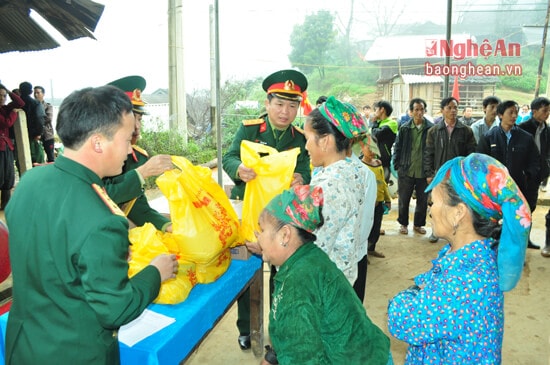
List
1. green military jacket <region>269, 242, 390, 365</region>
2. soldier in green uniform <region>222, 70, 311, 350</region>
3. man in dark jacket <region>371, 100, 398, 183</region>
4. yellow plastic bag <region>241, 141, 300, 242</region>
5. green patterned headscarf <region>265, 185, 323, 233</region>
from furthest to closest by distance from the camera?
man in dark jacket <region>371, 100, 398, 183</region> → soldier in green uniform <region>222, 70, 311, 350</region> → yellow plastic bag <region>241, 141, 300, 242</region> → green patterned headscarf <region>265, 185, 323, 233</region> → green military jacket <region>269, 242, 390, 365</region>

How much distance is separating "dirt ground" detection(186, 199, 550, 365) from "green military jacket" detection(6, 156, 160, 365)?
169 cm

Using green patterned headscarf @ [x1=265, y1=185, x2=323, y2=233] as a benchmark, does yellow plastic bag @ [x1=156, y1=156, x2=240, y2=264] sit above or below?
below

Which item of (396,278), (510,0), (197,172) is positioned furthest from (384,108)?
(510,0)

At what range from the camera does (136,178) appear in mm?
1902

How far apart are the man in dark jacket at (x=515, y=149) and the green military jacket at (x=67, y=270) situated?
4.13 m

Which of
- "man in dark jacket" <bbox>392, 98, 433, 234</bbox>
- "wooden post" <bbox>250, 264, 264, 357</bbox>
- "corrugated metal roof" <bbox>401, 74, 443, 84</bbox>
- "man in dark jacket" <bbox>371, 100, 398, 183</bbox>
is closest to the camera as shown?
"wooden post" <bbox>250, 264, 264, 357</bbox>

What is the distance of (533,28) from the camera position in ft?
26.5

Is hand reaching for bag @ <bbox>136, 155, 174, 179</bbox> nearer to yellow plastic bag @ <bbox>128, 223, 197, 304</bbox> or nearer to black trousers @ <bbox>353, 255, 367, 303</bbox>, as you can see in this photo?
yellow plastic bag @ <bbox>128, 223, 197, 304</bbox>

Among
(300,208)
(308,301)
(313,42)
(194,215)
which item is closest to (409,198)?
(194,215)

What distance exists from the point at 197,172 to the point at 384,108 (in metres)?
4.15

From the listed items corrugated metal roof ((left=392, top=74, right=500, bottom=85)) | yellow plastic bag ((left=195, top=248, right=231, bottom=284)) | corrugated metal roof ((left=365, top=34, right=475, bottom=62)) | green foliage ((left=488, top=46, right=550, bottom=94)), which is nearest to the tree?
corrugated metal roof ((left=365, top=34, right=475, bottom=62))

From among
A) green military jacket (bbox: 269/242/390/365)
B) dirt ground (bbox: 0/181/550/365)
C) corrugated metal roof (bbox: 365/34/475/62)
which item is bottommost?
dirt ground (bbox: 0/181/550/365)

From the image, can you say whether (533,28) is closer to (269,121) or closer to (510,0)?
(510,0)

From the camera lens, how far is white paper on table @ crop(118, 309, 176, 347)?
147 cm
